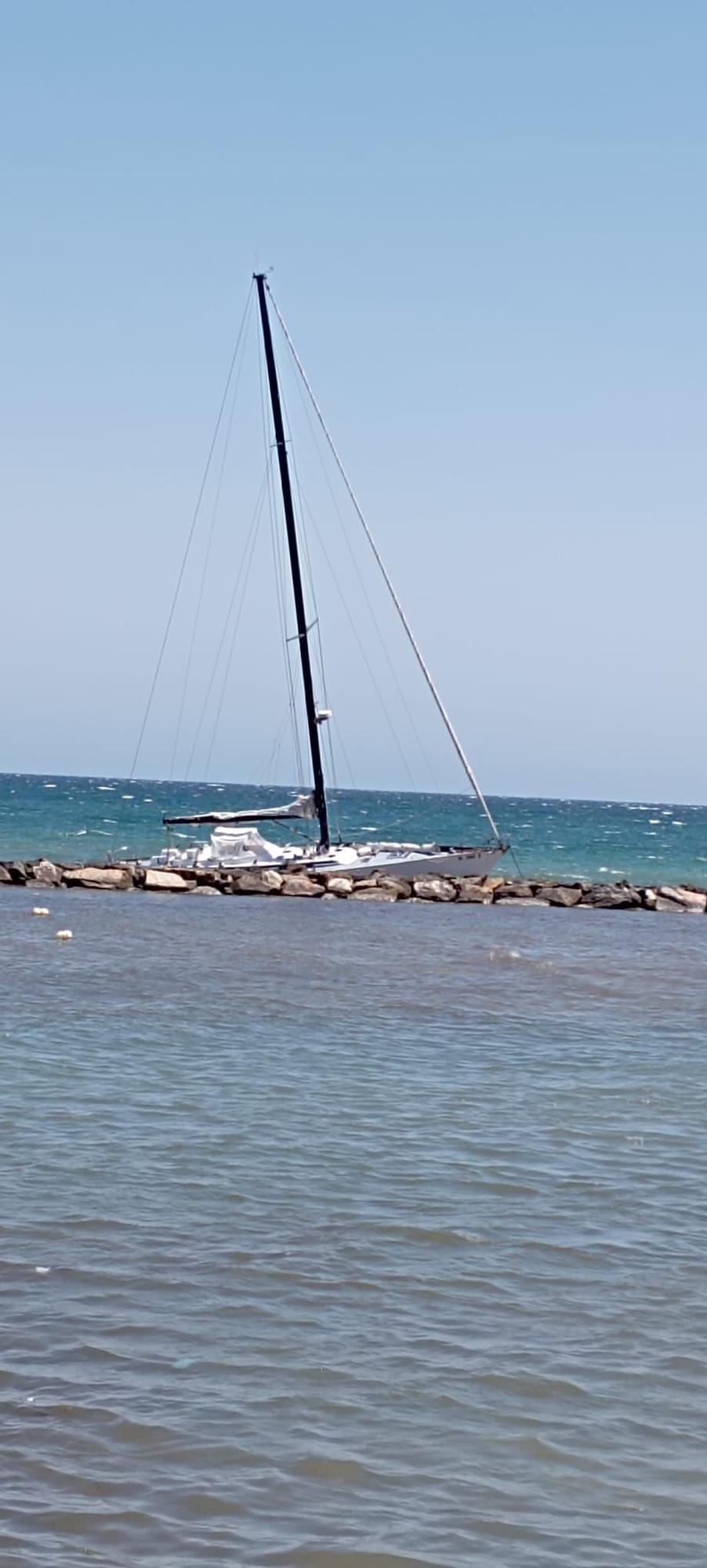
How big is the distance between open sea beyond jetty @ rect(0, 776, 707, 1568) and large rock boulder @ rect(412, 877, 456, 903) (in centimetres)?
1782

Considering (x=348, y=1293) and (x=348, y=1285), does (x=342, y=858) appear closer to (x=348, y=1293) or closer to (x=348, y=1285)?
(x=348, y=1285)

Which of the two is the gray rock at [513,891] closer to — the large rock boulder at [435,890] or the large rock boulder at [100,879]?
the large rock boulder at [435,890]

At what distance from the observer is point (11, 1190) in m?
8.69

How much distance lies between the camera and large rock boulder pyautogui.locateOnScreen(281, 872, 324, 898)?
113ft

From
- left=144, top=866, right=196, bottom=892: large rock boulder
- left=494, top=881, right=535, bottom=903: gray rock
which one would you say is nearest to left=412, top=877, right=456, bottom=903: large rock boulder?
left=494, top=881, right=535, bottom=903: gray rock

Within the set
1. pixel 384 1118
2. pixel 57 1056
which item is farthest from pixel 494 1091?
A: pixel 57 1056

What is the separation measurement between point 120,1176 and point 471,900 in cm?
2616

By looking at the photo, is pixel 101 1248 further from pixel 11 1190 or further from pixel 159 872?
pixel 159 872

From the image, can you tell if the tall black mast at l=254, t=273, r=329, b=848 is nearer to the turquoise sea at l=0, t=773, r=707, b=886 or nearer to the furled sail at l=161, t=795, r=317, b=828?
the furled sail at l=161, t=795, r=317, b=828

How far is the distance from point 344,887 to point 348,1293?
27633mm

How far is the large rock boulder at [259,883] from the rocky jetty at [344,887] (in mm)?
17

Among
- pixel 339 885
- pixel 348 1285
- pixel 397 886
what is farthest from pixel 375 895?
pixel 348 1285

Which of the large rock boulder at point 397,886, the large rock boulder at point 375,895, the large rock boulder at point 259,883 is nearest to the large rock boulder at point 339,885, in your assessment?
the large rock boulder at point 375,895

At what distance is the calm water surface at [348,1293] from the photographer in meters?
5.04
